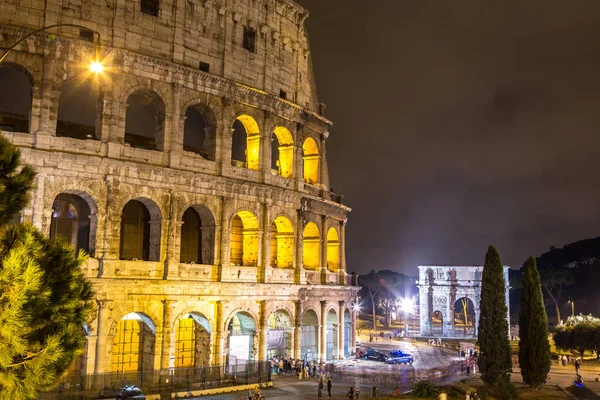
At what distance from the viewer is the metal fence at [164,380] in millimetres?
22525

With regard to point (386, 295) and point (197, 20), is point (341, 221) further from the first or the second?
point (386, 295)

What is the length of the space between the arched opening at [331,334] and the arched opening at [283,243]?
591cm

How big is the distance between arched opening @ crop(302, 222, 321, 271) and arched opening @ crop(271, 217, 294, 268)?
7.92 ft

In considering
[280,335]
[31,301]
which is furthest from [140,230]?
[31,301]

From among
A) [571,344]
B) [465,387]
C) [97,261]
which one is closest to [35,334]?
[97,261]

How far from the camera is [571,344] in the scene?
48.8 metres

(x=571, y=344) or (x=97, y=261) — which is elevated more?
(x=97, y=261)

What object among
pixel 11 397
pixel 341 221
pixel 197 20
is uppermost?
pixel 197 20

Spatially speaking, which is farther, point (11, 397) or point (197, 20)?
point (197, 20)

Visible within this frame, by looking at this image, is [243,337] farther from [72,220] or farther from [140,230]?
[72,220]

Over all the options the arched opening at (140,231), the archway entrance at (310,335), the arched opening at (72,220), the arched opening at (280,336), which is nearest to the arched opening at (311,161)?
the archway entrance at (310,335)

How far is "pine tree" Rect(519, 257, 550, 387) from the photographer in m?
29.7

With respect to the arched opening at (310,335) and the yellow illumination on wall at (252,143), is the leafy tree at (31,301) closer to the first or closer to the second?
the yellow illumination on wall at (252,143)

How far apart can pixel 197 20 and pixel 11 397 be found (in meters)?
24.2
